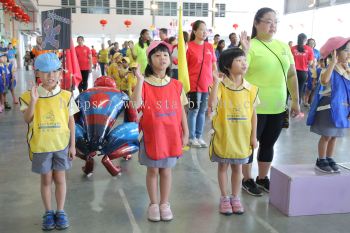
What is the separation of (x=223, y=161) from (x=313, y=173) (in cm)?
71

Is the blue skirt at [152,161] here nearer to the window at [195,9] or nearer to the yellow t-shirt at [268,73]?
the yellow t-shirt at [268,73]

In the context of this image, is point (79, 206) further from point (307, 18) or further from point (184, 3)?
point (184, 3)

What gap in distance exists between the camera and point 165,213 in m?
2.85

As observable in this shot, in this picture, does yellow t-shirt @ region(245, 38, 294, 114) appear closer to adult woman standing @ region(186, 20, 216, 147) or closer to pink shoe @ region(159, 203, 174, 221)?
pink shoe @ region(159, 203, 174, 221)

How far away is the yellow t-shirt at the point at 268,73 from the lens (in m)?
3.04

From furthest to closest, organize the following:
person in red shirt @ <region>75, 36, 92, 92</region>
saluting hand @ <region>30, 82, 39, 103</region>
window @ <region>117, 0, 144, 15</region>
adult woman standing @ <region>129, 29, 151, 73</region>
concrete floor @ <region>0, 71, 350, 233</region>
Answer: window @ <region>117, 0, 144, 15</region>, person in red shirt @ <region>75, 36, 92, 92</region>, adult woman standing @ <region>129, 29, 151, 73</region>, concrete floor @ <region>0, 71, 350, 233</region>, saluting hand @ <region>30, 82, 39, 103</region>

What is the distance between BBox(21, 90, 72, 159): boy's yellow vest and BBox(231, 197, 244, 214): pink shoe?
135 centimetres

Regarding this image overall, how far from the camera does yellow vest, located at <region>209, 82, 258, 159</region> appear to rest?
286cm

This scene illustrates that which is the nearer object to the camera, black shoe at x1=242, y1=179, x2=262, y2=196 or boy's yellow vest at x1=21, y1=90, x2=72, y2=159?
boy's yellow vest at x1=21, y1=90, x2=72, y2=159

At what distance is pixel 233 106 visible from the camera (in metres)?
2.86

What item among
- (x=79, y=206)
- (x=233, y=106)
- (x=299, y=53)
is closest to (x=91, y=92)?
(x=79, y=206)

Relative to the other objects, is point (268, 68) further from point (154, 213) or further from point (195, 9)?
point (195, 9)

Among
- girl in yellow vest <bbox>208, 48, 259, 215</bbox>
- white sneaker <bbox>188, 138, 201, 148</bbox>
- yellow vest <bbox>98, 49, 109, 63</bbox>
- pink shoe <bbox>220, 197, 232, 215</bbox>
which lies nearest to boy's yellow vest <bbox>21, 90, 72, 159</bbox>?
girl in yellow vest <bbox>208, 48, 259, 215</bbox>

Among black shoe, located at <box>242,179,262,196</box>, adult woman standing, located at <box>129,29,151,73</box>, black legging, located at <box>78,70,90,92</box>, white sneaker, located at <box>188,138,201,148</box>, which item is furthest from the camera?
black legging, located at <box>78,70,90,92</box>
